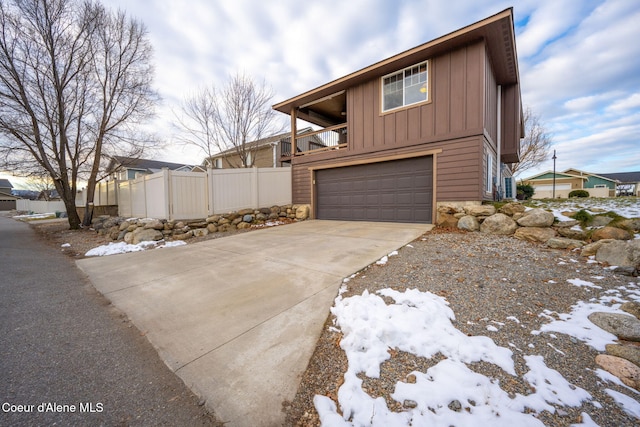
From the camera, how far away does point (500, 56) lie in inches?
279

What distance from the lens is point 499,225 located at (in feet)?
16.9

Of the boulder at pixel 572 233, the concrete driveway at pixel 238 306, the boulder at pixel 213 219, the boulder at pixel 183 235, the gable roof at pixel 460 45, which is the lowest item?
the concrete driveway at pixel 238 306

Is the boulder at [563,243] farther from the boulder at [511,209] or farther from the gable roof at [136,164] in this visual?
the gable roof at [136,164]

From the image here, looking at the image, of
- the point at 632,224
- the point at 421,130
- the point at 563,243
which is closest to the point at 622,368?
the point at 563,243

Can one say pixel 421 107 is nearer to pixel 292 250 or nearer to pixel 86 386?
pixel 292 250

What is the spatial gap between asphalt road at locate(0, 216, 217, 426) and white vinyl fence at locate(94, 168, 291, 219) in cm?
471

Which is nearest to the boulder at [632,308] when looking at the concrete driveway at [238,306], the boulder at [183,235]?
the concrete driveway at [238,306]

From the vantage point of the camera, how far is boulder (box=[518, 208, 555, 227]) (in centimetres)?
461

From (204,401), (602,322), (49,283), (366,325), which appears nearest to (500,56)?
(602,322)

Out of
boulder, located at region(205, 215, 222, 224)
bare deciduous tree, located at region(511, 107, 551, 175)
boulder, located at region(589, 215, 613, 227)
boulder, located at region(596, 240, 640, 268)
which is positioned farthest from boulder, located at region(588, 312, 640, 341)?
bare deciduous tree, located at region(511, 107, 551, 175)

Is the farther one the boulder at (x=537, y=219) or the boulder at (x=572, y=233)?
the boulder at (x=537, y=219)

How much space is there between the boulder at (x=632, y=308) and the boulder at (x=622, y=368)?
90 centimetres

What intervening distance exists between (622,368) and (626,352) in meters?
0.20

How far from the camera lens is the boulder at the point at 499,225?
4980mm
